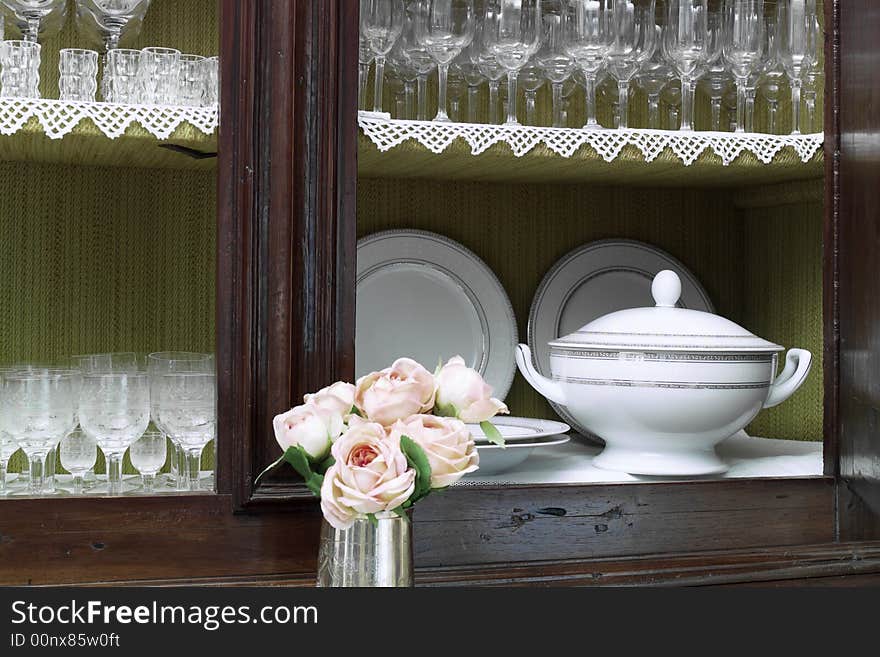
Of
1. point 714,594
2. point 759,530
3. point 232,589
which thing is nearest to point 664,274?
point 759,530

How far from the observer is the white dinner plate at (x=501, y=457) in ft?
4.39

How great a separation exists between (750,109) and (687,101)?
3.6 inches

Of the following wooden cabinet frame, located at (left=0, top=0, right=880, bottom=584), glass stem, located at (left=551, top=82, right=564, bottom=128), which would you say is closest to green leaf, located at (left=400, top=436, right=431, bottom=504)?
wooden cabinet frame, located at (left=0, top=0, right=880, bottom=584)

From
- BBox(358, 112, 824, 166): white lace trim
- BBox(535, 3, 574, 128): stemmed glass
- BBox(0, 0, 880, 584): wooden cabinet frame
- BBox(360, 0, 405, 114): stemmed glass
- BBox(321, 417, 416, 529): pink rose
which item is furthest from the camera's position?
BBox(535, 3, 574, 128): stemmed glass

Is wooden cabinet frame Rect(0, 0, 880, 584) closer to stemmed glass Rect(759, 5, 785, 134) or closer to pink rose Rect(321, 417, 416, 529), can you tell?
pink rose Rect(321, 417, 416, 529)

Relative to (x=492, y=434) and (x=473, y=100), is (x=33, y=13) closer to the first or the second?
(x=473, y=100)

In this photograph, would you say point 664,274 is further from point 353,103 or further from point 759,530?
point 353,103

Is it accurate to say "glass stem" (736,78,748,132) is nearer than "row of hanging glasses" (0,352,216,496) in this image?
No

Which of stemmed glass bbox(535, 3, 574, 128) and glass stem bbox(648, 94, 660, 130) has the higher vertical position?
stemmed glass bbox(535, 3, 574, 128)

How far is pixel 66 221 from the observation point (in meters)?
1.49

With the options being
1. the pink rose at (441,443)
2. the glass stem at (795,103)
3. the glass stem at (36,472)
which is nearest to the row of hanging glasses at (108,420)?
the glass stem at (36,472)

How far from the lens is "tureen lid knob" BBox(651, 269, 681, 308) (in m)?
1.44

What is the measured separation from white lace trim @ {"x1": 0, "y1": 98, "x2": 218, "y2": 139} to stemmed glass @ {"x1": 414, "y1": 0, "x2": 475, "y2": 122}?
1.08 feet

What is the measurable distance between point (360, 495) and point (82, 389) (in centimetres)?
44
